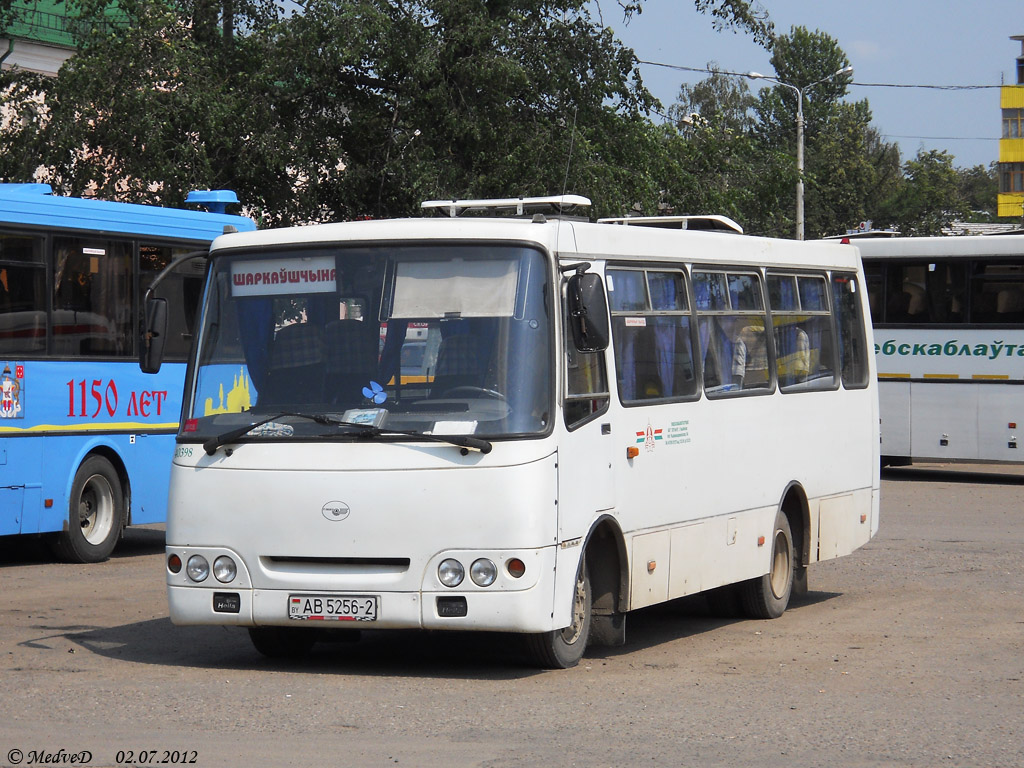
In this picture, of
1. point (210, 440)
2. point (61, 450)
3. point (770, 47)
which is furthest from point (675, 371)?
point (770, 47)

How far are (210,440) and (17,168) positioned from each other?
18357 mm

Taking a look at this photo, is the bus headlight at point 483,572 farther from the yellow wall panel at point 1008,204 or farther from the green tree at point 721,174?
the yellow wall panel at point 1008,204

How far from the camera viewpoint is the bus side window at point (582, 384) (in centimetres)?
873

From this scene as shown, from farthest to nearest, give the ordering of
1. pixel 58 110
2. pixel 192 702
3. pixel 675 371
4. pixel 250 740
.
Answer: pixel 58 110 → pixel 675 371 → pixel 192 702 → pixel 250 740

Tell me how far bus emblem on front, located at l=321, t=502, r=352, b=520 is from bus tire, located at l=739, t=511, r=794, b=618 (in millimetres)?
3950

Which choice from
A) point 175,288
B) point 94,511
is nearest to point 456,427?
point 94,511

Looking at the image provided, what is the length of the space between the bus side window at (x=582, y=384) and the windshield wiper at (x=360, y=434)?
0.60 metres

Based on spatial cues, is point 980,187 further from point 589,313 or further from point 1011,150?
point 589,313

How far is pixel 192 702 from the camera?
7750mm

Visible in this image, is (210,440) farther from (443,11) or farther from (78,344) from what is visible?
(443,11)

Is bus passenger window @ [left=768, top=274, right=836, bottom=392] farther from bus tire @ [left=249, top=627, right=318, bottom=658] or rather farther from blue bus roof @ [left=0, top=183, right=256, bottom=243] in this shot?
blue bus roof @ [left=0, top=183, right=256, bottom=243]

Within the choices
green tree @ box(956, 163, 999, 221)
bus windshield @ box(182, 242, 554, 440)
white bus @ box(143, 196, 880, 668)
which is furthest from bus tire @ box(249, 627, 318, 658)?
green tree @ box(956, 163, 999, 221)

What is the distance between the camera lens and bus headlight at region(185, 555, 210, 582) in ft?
28.6

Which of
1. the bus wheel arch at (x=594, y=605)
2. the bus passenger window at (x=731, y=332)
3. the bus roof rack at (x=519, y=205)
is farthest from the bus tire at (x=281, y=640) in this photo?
the bus passenger window at (x=731, y=332)
